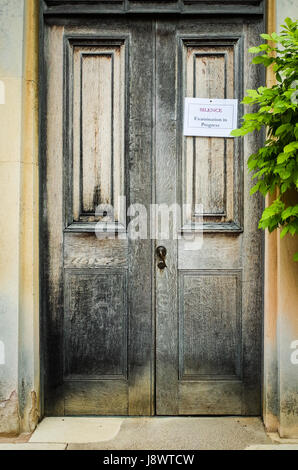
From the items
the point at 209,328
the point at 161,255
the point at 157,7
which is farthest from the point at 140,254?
the point at 157,7

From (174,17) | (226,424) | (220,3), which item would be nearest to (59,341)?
(226,424)

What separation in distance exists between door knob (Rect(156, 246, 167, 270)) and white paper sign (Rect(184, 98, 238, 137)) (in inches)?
34.6

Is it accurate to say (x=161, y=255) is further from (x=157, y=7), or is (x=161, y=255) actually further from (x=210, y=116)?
(x=157, y=7)

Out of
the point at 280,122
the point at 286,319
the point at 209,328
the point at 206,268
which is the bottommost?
the point at 209,328

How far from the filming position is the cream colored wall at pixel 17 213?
2977mm

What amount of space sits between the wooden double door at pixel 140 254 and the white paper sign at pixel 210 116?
7cm

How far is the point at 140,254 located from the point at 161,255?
158 mm

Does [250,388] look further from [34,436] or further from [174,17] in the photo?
[174,17]

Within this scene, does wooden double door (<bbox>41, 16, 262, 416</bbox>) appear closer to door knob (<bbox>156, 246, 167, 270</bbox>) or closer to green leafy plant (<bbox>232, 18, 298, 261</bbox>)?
door knob (<bbox>156, 246, 167, 270</bbox>)

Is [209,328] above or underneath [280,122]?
→ underneath

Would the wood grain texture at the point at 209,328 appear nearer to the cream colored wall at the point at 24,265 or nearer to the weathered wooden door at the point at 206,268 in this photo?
the weathered wooden door at the point at 206,268

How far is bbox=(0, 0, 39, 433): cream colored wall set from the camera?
298cm

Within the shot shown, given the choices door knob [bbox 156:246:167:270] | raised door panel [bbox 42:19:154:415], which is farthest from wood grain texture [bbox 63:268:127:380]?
door knob [bbox 156:246:167:270]

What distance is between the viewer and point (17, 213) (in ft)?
9.86
